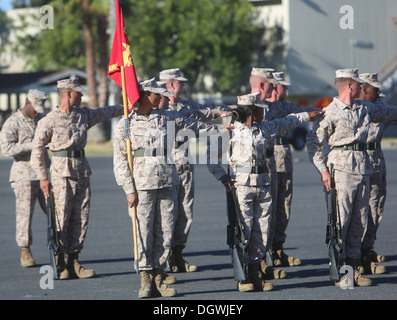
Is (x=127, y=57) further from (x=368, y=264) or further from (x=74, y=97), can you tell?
(x=368, y=264)

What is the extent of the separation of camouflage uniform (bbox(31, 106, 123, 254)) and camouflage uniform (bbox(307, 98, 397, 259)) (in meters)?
2.53

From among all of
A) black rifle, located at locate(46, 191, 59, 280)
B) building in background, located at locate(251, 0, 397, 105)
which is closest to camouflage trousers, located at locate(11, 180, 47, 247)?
black rifle, located at locate(46, 191, 59, 280)

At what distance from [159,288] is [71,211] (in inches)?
65.3

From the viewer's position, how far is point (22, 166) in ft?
30.8

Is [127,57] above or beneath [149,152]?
above

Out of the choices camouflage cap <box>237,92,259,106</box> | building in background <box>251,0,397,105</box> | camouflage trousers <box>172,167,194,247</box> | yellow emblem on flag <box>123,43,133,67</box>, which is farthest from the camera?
building in background <box>251,0,397,105</box>

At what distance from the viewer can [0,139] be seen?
9.39 metres

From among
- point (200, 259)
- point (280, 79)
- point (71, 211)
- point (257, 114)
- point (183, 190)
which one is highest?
point (280, 79)

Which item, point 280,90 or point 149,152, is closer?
point 149,152

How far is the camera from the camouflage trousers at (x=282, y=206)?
8.92 m

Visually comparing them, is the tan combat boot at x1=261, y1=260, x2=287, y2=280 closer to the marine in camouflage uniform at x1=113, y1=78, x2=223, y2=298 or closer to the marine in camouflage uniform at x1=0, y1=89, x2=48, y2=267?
the marine in camouflage uniform at x1=113, y1=78, x2=223, y2=298

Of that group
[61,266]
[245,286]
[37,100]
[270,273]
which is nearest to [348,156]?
[270,273]

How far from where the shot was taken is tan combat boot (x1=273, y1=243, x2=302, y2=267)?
29.1 ft

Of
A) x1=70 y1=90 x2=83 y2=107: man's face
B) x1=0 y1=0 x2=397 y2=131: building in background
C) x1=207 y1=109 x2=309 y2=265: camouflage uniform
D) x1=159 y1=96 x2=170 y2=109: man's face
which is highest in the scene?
x1=0 y1=0 x2=397 y2=131: building in background
